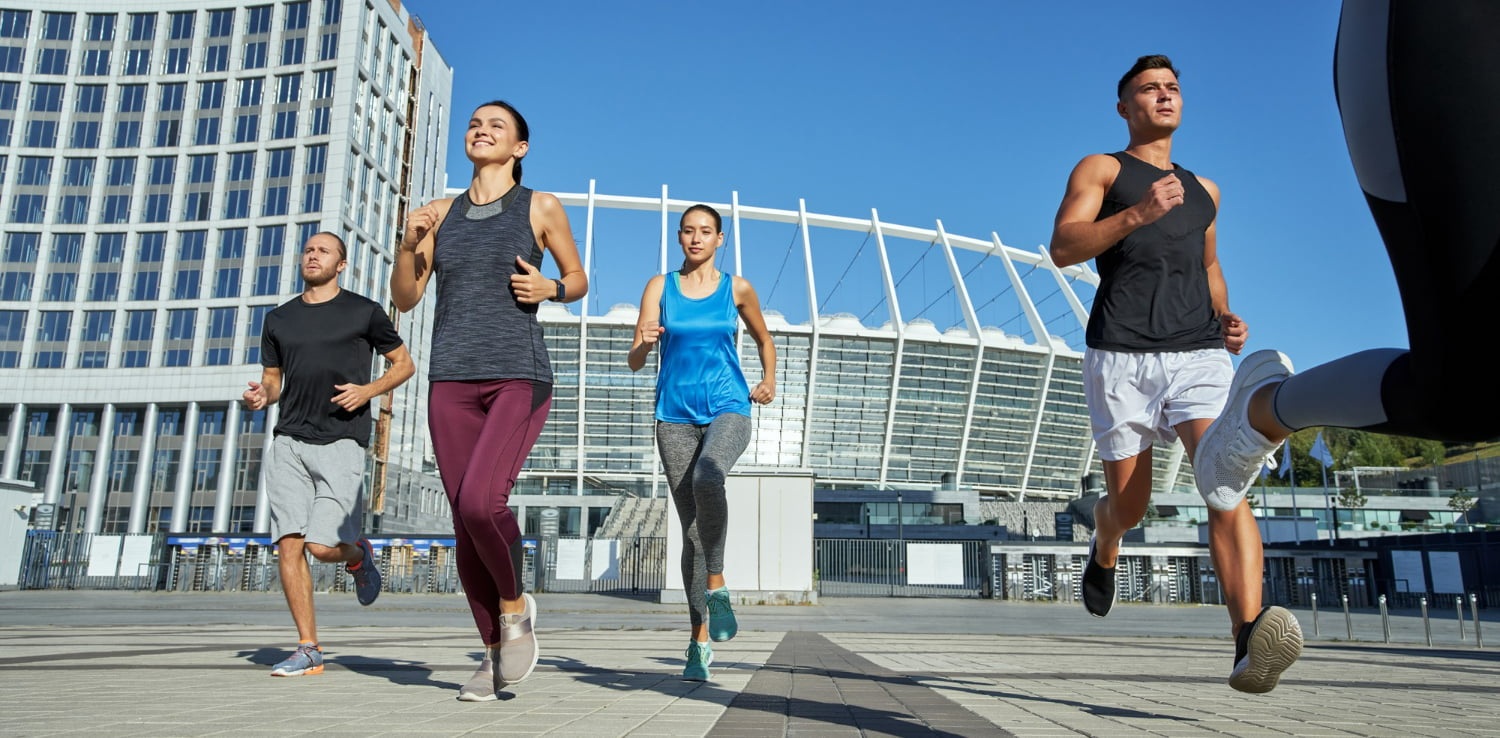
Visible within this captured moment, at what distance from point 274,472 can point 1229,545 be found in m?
4.12

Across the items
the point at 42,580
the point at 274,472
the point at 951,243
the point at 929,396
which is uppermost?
the point at 951,243

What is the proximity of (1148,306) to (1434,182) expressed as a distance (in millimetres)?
1958

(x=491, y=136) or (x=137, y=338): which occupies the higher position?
(x=137, y=338)

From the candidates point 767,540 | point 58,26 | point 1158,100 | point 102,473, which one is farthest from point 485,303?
point 58,26

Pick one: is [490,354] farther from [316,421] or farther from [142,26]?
[142,26]

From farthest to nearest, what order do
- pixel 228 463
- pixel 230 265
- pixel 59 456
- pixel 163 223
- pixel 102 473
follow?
pixel 163 223 → pixel 102 473 → pixel 59 456 → pixel 230 265 → pixel 228 463

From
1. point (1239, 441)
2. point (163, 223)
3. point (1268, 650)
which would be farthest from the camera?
point (163, 223)

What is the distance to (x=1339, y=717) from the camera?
314 cm

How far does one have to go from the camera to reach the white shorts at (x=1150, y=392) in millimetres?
3205

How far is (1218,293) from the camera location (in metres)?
3.58

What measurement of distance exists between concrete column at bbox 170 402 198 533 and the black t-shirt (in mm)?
51052

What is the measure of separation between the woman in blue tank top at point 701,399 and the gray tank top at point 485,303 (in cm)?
83

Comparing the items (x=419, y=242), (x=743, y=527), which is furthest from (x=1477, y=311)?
(x=743, y=527)

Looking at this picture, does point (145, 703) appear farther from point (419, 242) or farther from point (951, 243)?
point (951, 243)
